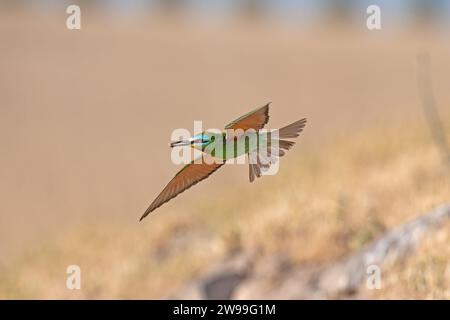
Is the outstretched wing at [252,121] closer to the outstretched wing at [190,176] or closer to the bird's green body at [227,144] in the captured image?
the bird's green body at [227,144]

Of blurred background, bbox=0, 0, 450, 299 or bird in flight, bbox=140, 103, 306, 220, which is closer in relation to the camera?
bird in flight, bbox=140, 103, 306, 220

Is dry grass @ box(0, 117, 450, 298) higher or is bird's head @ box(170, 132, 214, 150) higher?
bird's head @ box(170, 132, 214, 150)

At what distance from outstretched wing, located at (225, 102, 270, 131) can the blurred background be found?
2198 mm

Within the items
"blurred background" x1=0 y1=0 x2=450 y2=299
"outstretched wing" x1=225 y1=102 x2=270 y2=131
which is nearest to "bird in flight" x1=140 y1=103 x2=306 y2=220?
"outstretched wing" x1=225 y1=102 x2=270 y2=131

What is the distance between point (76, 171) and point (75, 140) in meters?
1.91

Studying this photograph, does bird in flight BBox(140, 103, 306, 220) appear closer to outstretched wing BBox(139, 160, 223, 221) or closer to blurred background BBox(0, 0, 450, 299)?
outstretched wing BBox(139, 160, 223, 221)

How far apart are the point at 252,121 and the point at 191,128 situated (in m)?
13.4

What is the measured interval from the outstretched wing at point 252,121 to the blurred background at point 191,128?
7.21 ft

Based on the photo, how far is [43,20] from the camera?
2769 centimetres

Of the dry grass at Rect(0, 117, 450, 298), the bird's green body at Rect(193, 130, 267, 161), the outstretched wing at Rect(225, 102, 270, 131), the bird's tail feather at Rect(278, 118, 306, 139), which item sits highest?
the outstretched wing at Rect(225, 102, 270, 131)

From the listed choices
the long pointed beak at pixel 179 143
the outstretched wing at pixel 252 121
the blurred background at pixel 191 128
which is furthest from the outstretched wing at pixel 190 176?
the blurred background at pixel 191 128

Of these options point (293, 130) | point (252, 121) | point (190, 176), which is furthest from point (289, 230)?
point (293, 130)

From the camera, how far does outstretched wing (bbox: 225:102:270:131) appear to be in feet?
10.7

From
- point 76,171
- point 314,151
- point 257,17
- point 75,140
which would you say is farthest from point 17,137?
point 257,17
